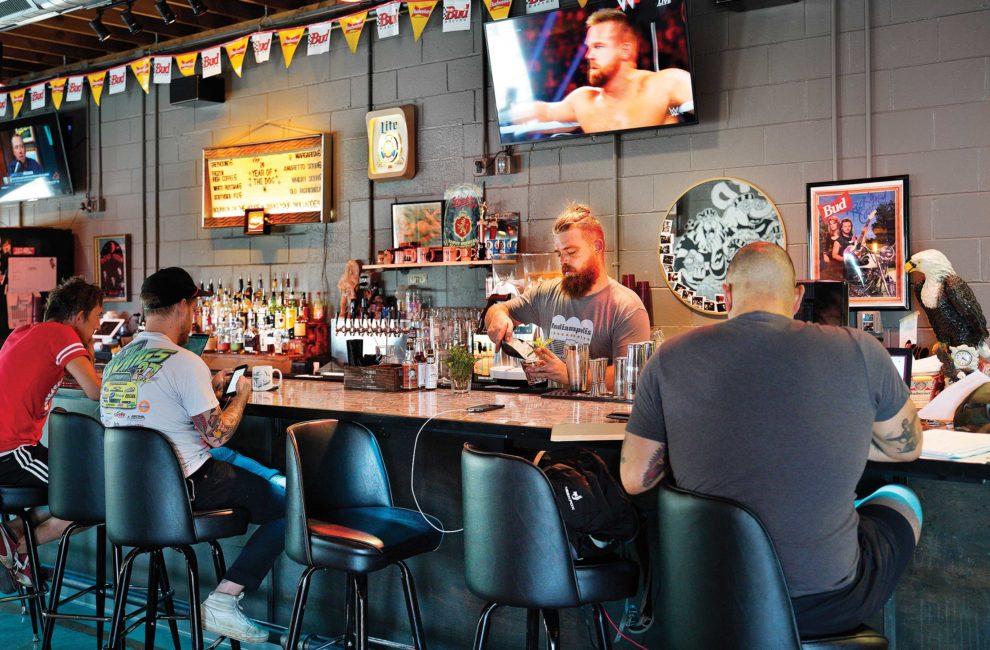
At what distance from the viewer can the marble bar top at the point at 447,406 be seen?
2965mm

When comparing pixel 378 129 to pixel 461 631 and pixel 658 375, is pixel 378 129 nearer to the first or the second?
pixel 461 631

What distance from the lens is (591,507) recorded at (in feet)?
7.97

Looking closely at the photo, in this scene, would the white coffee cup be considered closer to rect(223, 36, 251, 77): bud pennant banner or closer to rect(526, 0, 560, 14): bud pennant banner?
rect(526, 0, 560, 14): bud pennant banner

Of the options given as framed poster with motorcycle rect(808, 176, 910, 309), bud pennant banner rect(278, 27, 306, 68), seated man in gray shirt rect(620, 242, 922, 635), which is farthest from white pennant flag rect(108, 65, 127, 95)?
seated man in gray shirt rect(620, 242, 922, 635)

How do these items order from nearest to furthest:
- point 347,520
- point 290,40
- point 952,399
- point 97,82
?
point 952,399 → point 347,520 → point 290,40 → point 97,82

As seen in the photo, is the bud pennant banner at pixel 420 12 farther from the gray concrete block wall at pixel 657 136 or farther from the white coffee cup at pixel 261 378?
the white coffee cup at pixel 261 378

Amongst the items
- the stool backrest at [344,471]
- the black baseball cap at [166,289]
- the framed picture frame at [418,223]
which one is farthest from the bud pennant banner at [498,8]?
the stool backrest at [344,471]

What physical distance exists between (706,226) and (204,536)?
3166 mm

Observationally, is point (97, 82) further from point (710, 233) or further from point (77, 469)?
point (710, 233)

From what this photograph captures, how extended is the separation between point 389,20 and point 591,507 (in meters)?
4.37

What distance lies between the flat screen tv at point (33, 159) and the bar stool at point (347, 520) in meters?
6.13

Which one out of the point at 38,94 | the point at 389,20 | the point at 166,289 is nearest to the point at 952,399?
the point at 166,289

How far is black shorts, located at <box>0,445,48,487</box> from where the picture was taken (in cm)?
402

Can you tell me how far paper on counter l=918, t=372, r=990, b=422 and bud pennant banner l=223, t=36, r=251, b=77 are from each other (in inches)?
206
